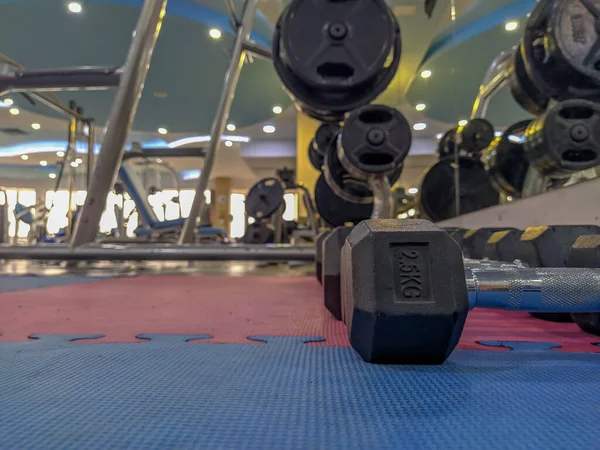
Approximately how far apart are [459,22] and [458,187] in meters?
2.40

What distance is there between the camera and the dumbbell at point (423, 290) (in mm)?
450

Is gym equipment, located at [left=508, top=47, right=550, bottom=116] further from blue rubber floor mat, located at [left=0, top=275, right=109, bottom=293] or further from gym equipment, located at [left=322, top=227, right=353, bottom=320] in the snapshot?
blue rubber floor mat, located at [left=0, top=275, right=109, bottom=293]

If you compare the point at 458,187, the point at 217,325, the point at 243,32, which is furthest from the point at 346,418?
the point at 243,32

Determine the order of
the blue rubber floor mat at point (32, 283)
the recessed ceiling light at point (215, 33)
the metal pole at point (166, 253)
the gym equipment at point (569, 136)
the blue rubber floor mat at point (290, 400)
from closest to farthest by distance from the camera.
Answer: the blue rubber floor mat at point (290, 400) < the gym equipment at point (569, 136) < the blue rubber floor mat at point (32, 283) < the metal pole at point (166, 253) < the recessed ceiling light at point (215, 33)

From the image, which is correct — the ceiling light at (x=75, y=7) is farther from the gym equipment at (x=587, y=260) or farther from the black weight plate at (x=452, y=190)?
the gym equipment at (x=587, y=260)

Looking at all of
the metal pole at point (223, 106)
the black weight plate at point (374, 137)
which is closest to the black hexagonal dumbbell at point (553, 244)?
the black weight plate at point (374, 137)

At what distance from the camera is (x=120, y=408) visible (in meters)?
0.39

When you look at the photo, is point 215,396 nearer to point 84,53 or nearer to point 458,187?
point 458,187

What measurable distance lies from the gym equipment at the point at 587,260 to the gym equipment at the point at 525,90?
1080 mm

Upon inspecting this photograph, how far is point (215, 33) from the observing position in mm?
4465

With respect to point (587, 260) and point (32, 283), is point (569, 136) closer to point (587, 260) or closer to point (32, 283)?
point (587, 260)

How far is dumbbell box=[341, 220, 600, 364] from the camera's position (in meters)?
0.45

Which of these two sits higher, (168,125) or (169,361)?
(168,125)

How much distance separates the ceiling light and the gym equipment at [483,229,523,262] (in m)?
4.11
